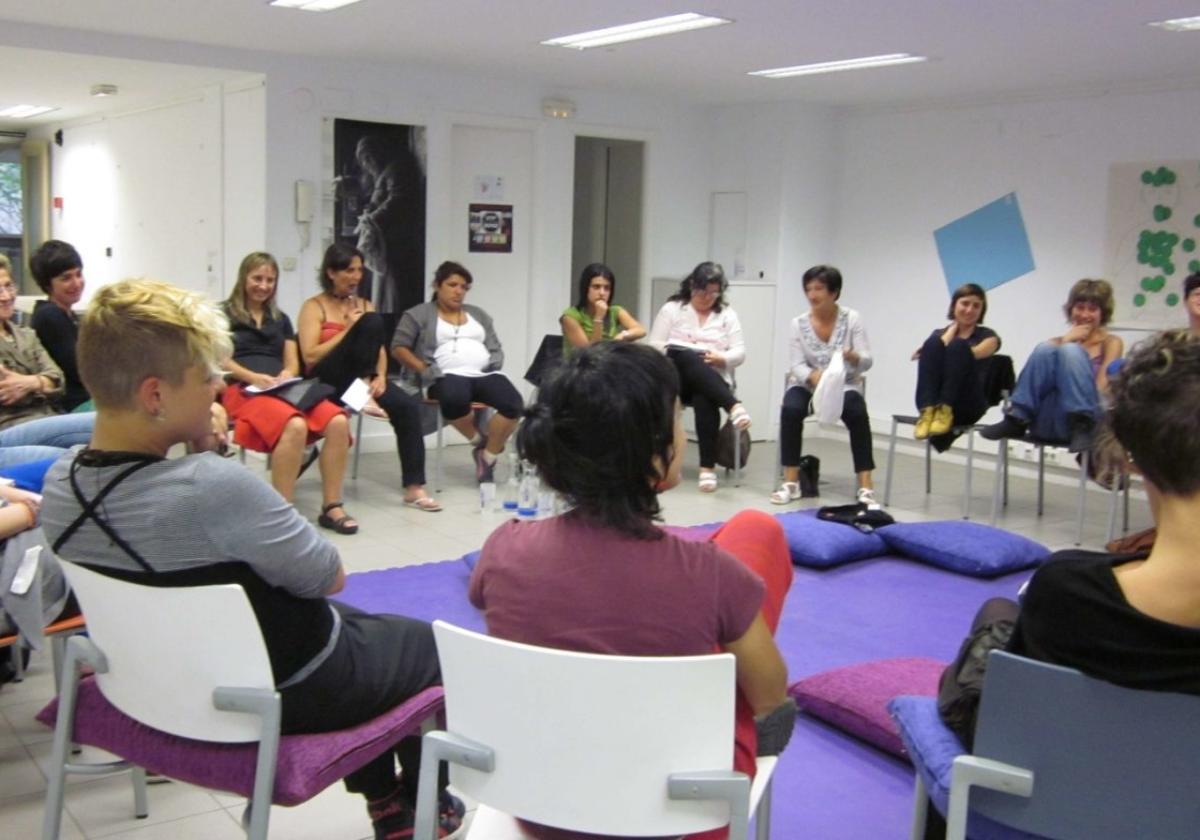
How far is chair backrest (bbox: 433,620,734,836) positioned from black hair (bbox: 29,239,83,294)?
143 inches

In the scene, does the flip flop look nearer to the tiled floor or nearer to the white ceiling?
the tiled floor

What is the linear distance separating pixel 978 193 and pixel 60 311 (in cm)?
567

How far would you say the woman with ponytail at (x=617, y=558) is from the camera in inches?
64.6

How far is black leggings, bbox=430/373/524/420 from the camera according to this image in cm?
609

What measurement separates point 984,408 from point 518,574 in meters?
4.90

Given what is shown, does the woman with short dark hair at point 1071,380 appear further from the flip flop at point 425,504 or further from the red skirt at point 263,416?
the red skirt at point 263,416

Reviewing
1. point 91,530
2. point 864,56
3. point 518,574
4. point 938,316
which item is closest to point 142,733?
point 91,530

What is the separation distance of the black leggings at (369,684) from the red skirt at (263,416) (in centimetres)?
314

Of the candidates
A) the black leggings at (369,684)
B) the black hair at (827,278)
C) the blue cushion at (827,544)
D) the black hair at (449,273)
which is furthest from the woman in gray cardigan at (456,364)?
the black leggings at (369,684)

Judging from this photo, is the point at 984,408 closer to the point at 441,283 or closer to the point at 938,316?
the point at 938,316

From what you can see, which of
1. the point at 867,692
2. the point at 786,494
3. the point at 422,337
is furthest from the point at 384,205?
the point at 867,692

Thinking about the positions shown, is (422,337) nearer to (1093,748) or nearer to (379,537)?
(379,537)

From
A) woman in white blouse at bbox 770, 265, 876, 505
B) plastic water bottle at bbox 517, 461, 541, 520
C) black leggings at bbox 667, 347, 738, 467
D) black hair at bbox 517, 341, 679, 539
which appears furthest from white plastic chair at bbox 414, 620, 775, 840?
black leggings at bbox 667, 347, 738, 467

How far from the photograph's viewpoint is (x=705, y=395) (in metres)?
6.65
